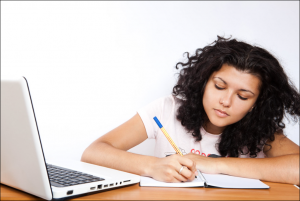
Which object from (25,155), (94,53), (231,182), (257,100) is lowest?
(231,182)

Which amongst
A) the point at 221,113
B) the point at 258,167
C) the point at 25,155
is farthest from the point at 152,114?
the point at 25,155

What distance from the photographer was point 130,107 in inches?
77.7

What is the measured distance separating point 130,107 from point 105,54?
1.29ft

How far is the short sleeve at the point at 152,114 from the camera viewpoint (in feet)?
4.64

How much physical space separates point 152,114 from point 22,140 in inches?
36.0

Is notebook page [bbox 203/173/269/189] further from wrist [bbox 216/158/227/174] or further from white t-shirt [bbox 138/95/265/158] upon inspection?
white t-shirt [bbox 138/95/265/158]

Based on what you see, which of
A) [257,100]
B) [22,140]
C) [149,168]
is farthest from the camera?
[257,100]

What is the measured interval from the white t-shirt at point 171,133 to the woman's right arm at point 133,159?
5 cm

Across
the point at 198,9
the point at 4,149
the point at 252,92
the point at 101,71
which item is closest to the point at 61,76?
the point at 101,71

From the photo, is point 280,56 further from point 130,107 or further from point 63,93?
point 63,93

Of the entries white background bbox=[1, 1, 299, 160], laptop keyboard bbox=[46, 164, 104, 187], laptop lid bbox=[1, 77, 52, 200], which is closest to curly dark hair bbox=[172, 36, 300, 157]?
white background bbox=[1, 1, 299, 160]

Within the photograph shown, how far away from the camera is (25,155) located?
576mm

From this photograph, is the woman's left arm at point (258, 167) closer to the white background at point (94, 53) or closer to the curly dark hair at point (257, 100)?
the curly dark hair at point (257, 100)

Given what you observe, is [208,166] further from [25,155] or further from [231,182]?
[25,155]
